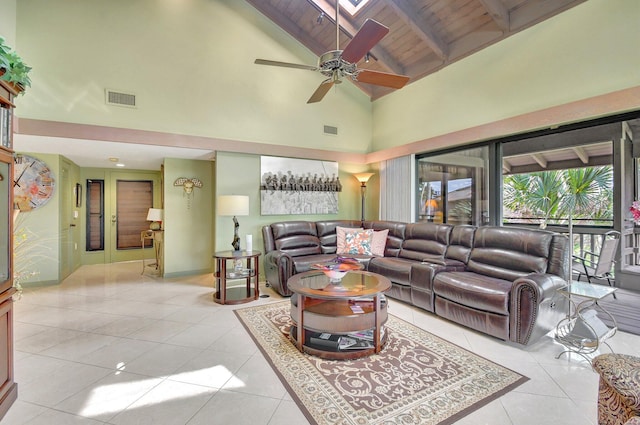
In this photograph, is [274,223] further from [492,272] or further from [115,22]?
[115,22]

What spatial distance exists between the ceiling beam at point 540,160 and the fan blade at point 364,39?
3.19 m

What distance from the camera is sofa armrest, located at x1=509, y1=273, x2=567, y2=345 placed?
2553 millimetres

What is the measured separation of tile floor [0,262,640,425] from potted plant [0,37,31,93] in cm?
213

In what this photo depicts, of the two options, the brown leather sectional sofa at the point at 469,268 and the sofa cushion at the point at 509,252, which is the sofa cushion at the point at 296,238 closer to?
the brown leather sectional sofa at the point at 469,268

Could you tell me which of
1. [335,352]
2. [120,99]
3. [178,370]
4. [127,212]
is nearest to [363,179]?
[335,352]

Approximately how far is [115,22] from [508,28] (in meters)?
5.53

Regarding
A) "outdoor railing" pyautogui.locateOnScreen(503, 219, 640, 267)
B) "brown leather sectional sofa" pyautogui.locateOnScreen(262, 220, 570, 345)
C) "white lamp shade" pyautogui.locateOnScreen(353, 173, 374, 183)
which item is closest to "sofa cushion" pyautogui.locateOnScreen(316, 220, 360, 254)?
"brown leather sectional sofa" pyautogui.locateOnScreen(262, 220, 570, 345)

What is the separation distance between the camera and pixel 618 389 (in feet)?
4.17

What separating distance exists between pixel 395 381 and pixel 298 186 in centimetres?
389

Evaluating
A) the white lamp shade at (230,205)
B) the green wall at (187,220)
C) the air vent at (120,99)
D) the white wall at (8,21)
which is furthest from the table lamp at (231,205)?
the white wall at (8,21)

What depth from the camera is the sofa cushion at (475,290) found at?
2.74m

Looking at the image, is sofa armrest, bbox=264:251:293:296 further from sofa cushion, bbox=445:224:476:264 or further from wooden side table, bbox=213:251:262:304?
sofa cushion, bbox=445:224:476:264

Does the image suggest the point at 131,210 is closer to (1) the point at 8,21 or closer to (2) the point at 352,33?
(1) the point at 8,21

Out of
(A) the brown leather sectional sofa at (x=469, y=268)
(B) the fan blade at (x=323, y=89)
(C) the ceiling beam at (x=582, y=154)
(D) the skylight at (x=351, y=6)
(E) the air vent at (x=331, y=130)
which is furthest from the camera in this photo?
(E) the air vent at (x=331, y=130)
